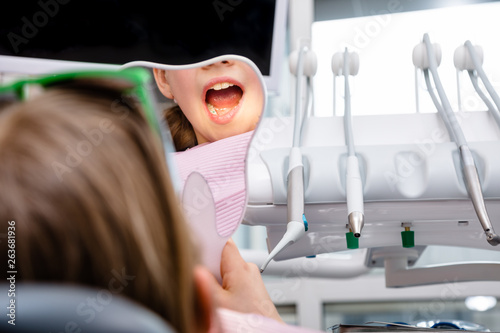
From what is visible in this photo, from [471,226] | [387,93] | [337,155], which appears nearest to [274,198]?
[337,155]

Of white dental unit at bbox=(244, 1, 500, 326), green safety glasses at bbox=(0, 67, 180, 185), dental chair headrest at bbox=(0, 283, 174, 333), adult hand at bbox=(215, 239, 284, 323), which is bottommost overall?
dental chair headrest at bbox=(0, 283, 174, 333)

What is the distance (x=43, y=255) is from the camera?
0.57 feet

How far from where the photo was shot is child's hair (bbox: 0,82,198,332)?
6.9 inches

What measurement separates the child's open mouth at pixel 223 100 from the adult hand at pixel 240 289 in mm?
101

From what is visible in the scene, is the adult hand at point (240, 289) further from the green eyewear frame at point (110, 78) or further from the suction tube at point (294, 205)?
the green eyewear frame at point (110, 78)

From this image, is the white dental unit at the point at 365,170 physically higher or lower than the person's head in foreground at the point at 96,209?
higher

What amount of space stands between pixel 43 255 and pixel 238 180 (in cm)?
21

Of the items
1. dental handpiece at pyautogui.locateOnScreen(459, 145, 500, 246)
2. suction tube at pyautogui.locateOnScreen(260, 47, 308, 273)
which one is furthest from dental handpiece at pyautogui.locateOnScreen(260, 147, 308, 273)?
dental handpiece at pyautogui.locateOnScreen(459, 145, 500, 246)

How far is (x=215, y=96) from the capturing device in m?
0.43

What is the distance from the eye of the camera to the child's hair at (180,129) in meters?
0.40

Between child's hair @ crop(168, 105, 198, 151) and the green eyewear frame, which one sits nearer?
the green eyewear frame

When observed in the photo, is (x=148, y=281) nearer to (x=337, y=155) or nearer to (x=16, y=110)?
(x=16, y=110)

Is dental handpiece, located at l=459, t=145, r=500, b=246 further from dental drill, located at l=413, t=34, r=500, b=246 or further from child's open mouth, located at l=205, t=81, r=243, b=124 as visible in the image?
child's open mouth, located at l=205, t=81, r=243, b=124

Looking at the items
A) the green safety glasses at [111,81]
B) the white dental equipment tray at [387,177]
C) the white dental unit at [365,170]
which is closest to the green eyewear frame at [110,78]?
the green safety glasses at [111,81]
